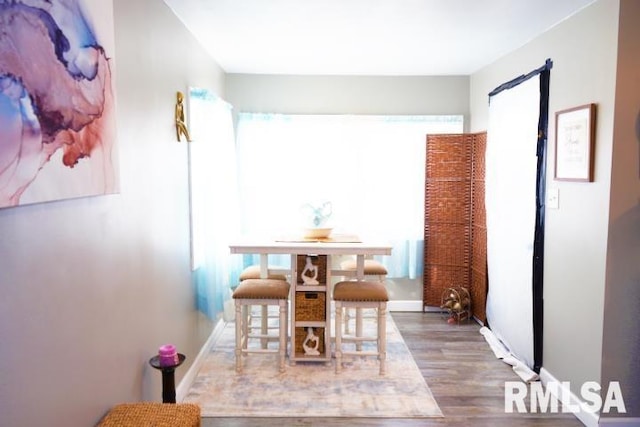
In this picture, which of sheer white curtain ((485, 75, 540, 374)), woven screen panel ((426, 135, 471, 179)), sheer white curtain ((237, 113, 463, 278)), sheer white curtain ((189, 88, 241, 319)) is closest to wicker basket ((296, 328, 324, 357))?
A: sheer white curtain ((189, 88, 241, 319))

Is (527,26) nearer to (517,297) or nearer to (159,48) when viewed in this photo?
(517,297)

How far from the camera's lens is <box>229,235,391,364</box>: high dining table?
10.0ft

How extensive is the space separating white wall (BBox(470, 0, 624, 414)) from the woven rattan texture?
81.5 inches

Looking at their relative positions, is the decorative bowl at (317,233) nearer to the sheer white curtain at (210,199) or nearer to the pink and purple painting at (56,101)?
the sheer white curtain at (210,199)

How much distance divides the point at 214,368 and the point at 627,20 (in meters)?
3.20

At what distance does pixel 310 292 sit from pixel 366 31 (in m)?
1.82

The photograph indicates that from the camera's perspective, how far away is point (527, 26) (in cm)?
286

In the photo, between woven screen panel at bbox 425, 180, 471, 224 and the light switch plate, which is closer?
the light switch plate

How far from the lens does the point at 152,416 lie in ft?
5.45

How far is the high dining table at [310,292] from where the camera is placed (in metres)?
3.05

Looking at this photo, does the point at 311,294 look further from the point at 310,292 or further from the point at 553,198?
the point at 553,198

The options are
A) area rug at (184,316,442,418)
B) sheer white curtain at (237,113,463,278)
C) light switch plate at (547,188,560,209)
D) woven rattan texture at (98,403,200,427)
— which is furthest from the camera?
sheer white curtain at (237,113,463,278)

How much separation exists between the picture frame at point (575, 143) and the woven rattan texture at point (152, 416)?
2.28m

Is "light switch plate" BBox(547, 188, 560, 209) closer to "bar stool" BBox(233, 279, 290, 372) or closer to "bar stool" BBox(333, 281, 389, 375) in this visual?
"bar stool" BBox(333, 281, 389, 375)
